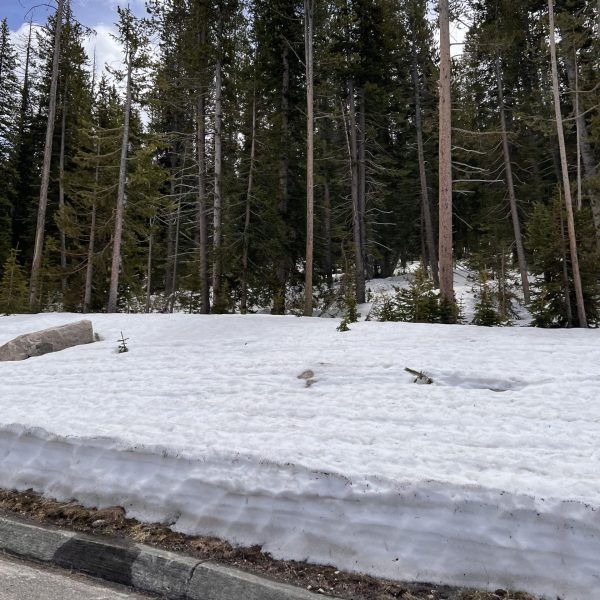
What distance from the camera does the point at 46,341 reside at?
10.0m

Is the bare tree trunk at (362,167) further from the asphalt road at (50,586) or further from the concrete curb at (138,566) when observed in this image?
the asphalt road at (50,586)

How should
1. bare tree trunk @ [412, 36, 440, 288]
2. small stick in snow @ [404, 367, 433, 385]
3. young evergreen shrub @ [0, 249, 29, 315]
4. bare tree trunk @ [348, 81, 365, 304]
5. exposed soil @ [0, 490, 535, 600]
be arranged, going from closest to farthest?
exposed soil @ [0, 490, 535, 600] < small stick in snow @ [404, 367, 433, 385] < young evergreen shrub @ [0, 249, 29, 315] < bare tree trunk @ [348, 81, 365, 304] < bare tree trunk @ [412, 36, 440, 288]

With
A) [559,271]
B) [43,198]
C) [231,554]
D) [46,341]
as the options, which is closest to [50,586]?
[231,554]

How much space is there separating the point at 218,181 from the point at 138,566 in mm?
15852

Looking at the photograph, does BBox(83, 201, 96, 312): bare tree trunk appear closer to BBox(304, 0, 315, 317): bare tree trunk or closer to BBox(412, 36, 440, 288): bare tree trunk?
BBox(304, 0, 315, 317): bare tree trunk

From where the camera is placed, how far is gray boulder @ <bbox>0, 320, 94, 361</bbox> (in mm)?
9648

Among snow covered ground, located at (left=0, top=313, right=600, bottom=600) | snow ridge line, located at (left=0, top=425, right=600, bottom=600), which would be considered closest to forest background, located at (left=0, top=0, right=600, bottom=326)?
snow covered ground, located at (left=0, top=313, right=600, bottom=600)

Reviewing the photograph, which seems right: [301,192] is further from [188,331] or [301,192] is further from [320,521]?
[320,521]

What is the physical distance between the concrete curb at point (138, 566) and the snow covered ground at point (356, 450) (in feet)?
1.34

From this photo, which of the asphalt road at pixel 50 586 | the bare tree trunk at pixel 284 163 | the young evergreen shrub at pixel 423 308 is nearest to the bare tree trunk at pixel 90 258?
the bare tree trunk at pixel 284 163

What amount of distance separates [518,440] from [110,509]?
164 inches

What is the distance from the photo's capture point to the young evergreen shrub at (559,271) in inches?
387

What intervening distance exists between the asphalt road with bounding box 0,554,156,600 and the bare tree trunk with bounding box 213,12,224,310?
1321cm

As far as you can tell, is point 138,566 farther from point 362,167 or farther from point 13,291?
point 13,291
